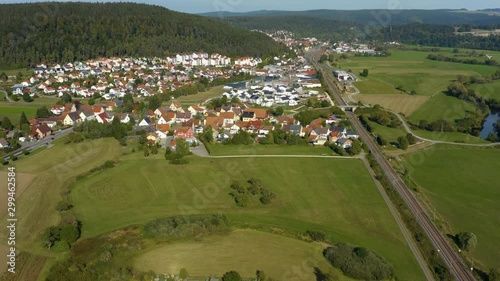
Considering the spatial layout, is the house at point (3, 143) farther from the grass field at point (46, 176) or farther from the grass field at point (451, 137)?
the grass field at point (451, 137)

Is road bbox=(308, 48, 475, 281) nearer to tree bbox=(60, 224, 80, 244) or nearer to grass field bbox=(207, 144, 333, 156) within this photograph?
grass field bbox=(207, 144, 333, 156)

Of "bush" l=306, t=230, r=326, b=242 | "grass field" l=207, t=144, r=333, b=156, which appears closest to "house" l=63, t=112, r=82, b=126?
"grass field" l=207, t=144, r=333, b=156

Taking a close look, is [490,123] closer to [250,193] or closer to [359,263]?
[250,193]

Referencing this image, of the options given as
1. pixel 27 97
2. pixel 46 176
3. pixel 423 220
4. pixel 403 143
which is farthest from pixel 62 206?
pixel 27 97

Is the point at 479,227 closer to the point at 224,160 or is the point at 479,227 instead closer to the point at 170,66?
the point at 224,160

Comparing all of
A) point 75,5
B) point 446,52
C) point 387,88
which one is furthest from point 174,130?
point 446,52

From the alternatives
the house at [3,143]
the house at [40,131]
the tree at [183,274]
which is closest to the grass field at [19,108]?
the house at [40,131]
